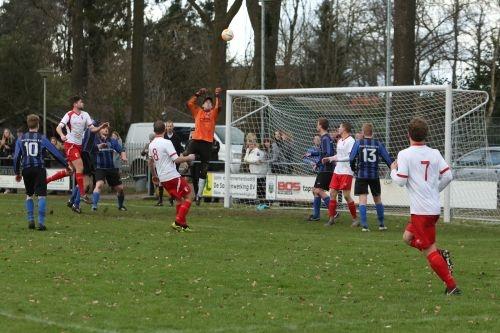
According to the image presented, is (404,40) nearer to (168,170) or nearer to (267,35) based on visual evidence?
(168,170)

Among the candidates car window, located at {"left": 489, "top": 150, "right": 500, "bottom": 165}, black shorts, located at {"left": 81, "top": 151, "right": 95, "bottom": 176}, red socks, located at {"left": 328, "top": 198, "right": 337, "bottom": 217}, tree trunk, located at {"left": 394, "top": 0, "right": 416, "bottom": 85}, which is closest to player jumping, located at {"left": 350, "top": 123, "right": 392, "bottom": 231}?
red socks, located at {"left": 328, "top": 198, "right": 337, "bottom": 217}

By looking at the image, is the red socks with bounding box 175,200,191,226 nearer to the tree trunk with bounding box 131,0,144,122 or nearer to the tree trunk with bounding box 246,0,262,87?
the tree trunk with bounding box 246,0,262,87

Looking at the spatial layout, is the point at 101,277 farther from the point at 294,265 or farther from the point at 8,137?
the point at 8,137

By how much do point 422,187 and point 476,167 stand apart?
10.7 meters

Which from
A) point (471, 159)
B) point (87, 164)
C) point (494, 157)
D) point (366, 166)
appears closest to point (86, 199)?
point (87, 164)

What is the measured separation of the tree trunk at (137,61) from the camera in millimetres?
37562

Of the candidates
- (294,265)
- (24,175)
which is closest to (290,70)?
(24,175)

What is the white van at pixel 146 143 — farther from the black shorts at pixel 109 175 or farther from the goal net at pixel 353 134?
the black shorts at pixel 109 175

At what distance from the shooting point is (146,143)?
33594 mm

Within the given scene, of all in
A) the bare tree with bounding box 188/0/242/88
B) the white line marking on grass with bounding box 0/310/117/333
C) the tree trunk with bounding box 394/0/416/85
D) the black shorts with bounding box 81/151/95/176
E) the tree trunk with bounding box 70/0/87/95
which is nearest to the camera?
the white line marking on grass with bounding box 0/310/117/333

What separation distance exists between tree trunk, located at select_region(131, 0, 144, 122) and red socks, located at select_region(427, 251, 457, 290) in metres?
28.2

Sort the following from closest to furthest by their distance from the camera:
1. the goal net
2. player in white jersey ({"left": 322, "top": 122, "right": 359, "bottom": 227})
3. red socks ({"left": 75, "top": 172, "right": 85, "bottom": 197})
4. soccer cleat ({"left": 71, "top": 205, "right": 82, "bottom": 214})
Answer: player in white jersey ({"left": 322, "top": 122, "right": 359, "bottom": 227}) → red socks ({"left": 75, "top": 172, "right": 85, "bottom": 197}) → soccer cleat ({"left": 71, "top": 205, "right": 82, "bottom": 214}) → the goal net

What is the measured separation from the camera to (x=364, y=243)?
1603 cm

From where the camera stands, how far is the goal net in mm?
21000
